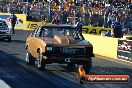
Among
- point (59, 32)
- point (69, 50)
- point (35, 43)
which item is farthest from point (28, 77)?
point (59, 32)

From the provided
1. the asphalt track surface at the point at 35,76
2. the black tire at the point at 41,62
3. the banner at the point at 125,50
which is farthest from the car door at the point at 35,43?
the banner at the point at 125,50

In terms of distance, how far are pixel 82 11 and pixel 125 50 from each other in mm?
17465

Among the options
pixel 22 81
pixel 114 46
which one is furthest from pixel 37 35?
pixel 114 46

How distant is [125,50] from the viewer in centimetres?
2031

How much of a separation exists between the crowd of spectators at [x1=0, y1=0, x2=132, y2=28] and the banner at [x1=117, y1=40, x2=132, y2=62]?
541 inches

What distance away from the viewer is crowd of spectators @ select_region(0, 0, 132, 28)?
Answer: 3616 centimetres

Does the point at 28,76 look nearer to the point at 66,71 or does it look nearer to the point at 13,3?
the point at 66,71

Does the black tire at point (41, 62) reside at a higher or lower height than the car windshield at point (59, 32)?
lower

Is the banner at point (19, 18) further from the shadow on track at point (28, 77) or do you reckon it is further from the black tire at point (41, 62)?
the black tire at point (41, 62)

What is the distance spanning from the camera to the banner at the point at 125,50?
19.9m

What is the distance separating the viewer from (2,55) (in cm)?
1966

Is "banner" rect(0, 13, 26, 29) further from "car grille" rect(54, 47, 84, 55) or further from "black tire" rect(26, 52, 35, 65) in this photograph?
"car grille" rect(54, 47, 84, 55)

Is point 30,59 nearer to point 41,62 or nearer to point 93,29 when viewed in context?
point 41,62

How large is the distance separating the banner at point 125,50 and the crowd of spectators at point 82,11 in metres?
13.7
